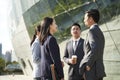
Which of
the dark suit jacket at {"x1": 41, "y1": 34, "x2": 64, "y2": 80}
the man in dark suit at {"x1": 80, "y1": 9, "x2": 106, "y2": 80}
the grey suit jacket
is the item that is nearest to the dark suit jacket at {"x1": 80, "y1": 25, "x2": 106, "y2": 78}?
the man in dark suit at {"x1": 80, "y1": 9, "x2": 106, "y2": 80}

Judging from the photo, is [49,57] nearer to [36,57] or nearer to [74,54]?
[36,57]

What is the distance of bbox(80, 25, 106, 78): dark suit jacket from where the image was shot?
602cm

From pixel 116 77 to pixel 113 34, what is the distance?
4.23 ft

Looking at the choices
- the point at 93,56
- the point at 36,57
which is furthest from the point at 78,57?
the point at 93,56

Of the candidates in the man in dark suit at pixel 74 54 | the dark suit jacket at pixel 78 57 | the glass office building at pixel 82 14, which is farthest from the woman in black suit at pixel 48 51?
the glass office building at pixel 82 14

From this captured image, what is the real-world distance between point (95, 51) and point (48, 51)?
754mm

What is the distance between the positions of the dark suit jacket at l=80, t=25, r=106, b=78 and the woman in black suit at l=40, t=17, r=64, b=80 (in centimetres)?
54

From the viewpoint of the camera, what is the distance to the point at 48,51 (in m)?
5.89

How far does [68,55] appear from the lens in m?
7.25

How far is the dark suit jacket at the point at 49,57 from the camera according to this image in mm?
5766

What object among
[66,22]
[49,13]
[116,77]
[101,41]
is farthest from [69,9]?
[101,41]

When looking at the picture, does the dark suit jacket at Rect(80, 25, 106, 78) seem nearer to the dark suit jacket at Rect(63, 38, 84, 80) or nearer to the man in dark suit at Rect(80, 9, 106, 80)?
the man in dark suit at Rect(80, 9, 106, 80)

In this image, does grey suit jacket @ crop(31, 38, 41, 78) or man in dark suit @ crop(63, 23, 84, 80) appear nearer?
grey suit jacket @ crop(31, 38, 41, 78)

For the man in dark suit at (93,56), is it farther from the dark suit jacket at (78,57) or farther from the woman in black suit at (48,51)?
the dark suit jacket at (78,57)
